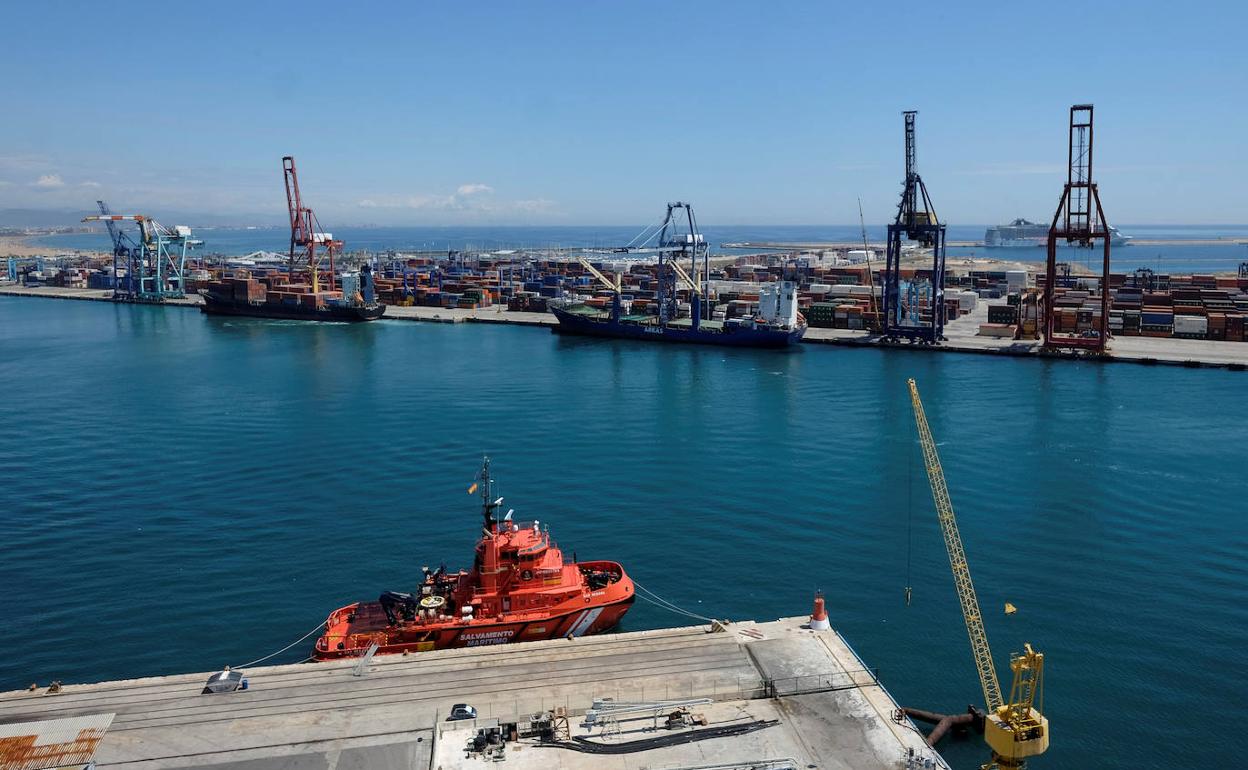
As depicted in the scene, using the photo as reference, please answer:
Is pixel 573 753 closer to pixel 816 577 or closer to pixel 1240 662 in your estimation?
pixel 816 577

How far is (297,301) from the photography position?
13312 centimetres

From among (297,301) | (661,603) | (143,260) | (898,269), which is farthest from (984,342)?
(143,260)

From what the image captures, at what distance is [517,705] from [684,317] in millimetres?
98253

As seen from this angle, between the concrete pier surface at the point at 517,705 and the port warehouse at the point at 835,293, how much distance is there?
8549cm

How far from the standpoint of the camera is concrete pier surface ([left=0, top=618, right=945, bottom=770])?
19.6 metres

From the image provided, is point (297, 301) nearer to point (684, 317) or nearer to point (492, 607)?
point (684, 317)

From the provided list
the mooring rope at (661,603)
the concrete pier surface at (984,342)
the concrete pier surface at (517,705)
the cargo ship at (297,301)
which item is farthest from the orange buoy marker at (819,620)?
the cargo ship at (297,301)

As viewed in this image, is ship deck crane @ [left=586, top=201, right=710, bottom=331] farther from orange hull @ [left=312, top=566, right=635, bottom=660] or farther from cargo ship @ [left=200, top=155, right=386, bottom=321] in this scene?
orange hull @ [left=312, top=566, right=635, bottom=660]

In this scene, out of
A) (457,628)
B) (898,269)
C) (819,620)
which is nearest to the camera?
(819,620)

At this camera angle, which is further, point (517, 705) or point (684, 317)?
point (684, 317)

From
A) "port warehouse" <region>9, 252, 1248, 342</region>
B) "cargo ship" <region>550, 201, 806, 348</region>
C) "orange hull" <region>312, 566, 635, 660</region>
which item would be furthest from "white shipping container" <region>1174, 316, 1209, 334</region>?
"orange hull" <region>312, 566, 635, 660</region>

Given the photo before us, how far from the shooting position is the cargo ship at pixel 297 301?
129 meters

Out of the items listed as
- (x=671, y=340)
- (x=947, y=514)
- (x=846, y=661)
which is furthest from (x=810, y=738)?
(x=671, y=340)

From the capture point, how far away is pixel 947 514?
93.9 ft
